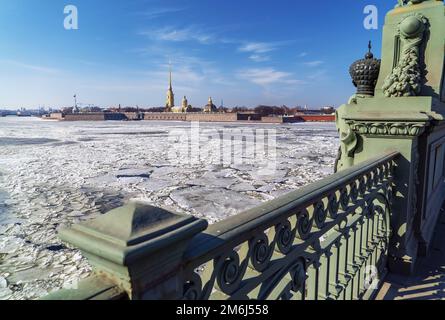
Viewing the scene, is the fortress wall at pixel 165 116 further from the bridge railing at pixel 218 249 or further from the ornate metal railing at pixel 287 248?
the bridge railing at pixel 218 249

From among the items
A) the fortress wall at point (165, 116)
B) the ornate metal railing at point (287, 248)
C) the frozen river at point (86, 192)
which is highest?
the fortress wall at point (165, 116)

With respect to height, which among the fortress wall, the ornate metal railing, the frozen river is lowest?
the frozen river

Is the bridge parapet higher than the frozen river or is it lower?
higher

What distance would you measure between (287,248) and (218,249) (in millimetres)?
568

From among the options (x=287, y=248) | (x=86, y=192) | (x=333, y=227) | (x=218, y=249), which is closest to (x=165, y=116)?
(x=86, y=192)

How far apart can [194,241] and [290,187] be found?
6.90 metres

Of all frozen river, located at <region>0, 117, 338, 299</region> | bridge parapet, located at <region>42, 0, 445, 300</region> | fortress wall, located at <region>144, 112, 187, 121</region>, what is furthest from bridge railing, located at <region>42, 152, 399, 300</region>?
fortress wall, located at <region>144, 112, 187, 121</region>

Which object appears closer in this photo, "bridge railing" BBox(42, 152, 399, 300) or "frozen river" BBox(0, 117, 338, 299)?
"bridge railing" BBox(42, 152, 399, 300)

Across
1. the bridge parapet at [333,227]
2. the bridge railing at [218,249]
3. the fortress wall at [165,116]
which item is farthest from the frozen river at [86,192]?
the fortress wall at [165,116]

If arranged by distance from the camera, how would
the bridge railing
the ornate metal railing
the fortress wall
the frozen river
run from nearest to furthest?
the bridge railing, the ornate metal railing, the frozen river, the fortress wall

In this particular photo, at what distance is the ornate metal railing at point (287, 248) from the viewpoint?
3.83 ft

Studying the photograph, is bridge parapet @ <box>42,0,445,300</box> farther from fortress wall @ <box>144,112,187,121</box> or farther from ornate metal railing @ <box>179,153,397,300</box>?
fortress wall @ <box>144,112,187,121</box>

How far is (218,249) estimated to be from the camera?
1.14 m

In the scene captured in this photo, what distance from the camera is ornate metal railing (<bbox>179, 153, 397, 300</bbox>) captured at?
45.9 inches
